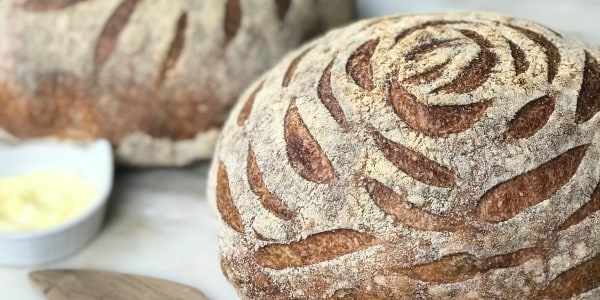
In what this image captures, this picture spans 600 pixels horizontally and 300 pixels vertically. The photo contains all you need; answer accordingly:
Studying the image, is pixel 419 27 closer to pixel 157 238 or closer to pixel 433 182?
pixel 433 182

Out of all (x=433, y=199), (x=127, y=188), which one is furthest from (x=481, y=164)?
(x=127, y=188)

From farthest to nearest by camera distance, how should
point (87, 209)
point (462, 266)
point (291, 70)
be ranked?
point (87, 209)
point (291, 70)
point (462, 266)

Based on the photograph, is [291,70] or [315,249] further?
[291,70]

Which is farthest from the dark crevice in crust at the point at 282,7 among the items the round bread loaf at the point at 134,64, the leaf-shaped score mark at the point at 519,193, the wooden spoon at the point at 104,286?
the leaf-shaped score mark at the point at 519,193

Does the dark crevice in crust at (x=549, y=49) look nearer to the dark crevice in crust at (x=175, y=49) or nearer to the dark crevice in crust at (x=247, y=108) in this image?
the dark crevice in crust at (x=247, y=108)

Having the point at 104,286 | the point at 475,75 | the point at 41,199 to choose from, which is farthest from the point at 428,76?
the point at 41,199

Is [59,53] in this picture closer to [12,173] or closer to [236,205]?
[12,173]
